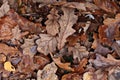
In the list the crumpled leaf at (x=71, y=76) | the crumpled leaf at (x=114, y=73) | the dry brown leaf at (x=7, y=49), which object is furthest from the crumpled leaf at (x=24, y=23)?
the crumpled leaf at (x=114, y=73)

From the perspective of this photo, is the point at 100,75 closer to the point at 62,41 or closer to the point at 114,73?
the point at 114,73

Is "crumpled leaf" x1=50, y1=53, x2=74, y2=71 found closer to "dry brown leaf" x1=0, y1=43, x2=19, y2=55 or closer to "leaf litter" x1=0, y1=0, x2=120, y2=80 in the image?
"leaf litter" x1=0, y1=0, x2=120, y2=80

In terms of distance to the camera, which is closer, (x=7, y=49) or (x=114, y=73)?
(x=114, y=73)

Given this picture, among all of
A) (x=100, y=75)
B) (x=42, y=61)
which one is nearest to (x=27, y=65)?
(x=42, y=61)

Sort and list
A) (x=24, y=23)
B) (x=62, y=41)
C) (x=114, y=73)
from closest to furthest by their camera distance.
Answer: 1. (x=114, y=73)
2. (x=62, y=41)
3. (x=24, y=23)

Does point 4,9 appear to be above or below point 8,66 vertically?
above

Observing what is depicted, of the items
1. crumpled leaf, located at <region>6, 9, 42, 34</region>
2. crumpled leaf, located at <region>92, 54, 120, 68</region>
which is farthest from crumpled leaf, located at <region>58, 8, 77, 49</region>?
crumpled leaf, located at <region>92, 54, 120, 68</region>

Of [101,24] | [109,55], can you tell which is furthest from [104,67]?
[101,24]
